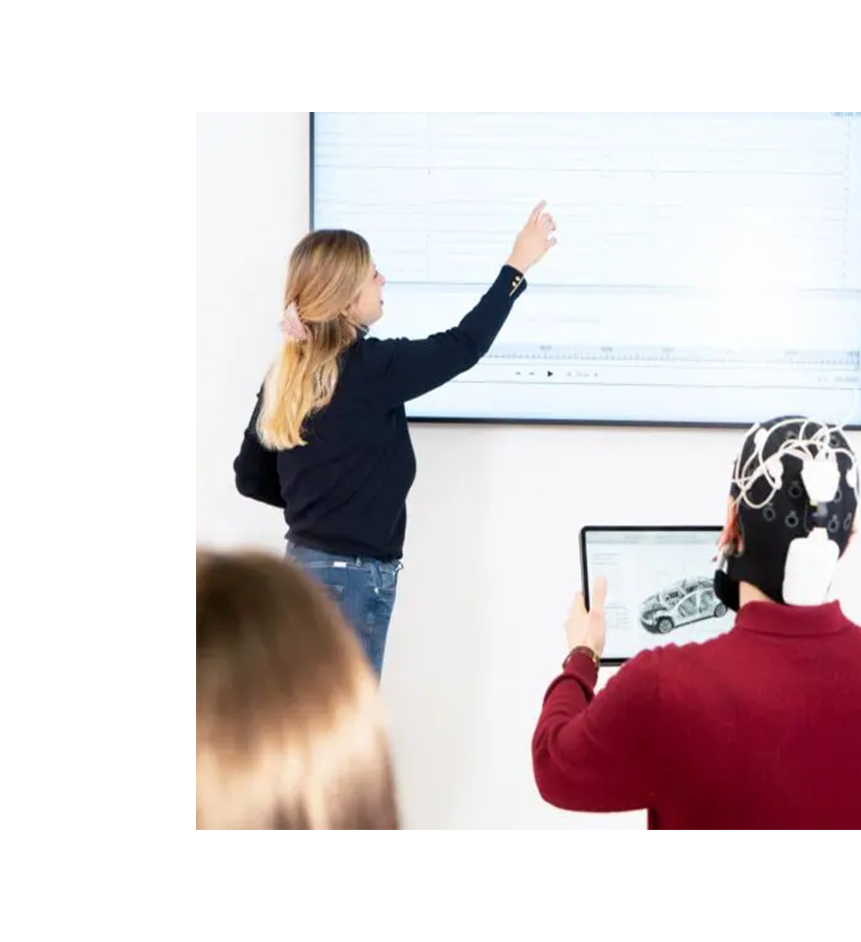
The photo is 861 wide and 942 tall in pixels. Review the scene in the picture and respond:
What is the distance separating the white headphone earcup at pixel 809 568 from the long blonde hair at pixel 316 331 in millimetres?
1118

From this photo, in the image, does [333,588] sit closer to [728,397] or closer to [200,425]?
[200,425]

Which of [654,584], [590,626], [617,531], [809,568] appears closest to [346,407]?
[617,531]

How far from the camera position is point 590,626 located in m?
1.59

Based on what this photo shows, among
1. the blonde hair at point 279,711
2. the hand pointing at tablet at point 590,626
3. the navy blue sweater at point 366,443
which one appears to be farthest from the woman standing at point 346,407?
the blonde hair at point 279,711

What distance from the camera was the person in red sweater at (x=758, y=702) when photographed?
1273 mm

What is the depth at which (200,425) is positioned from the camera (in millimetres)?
2838

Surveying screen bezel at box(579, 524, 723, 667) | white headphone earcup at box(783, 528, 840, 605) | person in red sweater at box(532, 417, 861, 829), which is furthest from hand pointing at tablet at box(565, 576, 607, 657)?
screen bezel at box(579, 524, 723, 667)

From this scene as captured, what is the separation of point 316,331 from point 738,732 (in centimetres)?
131

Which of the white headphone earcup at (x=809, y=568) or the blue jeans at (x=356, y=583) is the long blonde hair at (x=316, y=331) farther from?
the white headphone earcup at (x=809, y=568)

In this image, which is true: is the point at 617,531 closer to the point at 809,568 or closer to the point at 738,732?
the point at 809,568

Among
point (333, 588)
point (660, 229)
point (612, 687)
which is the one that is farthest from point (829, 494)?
point (660, 229)

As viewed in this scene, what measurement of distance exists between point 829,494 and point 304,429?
1169 millimetres

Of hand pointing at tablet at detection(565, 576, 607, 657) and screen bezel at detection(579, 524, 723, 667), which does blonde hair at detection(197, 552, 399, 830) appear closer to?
hand pointing at tablet at detection(565, 576, 607, 657)

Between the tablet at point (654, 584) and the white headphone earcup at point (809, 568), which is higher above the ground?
the white headphone earcup at point (809, 568)
